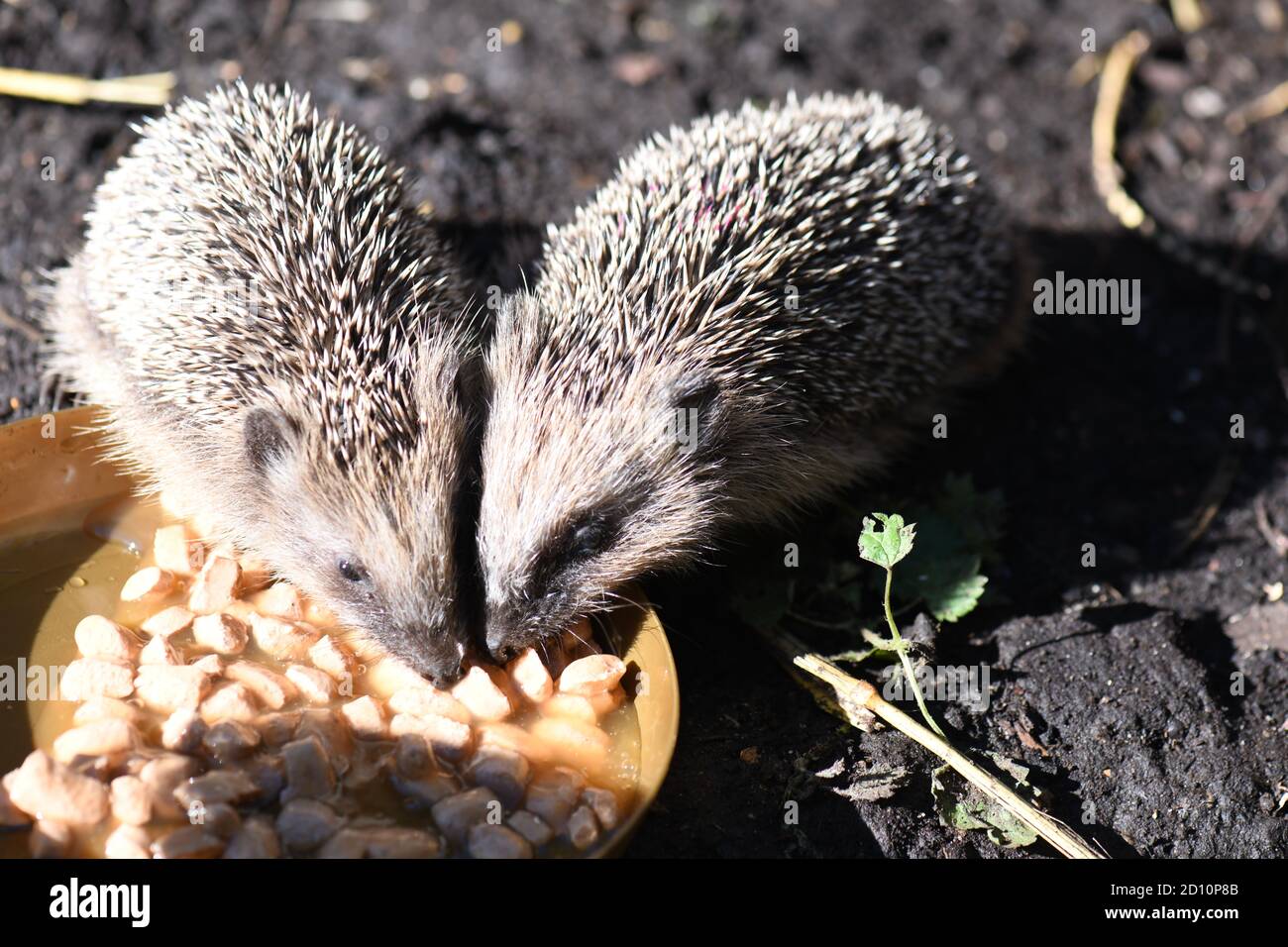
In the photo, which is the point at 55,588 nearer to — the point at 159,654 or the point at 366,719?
the point at 159,654

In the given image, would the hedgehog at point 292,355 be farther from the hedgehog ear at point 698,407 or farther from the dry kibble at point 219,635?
the hedgehog ear at point 698,407

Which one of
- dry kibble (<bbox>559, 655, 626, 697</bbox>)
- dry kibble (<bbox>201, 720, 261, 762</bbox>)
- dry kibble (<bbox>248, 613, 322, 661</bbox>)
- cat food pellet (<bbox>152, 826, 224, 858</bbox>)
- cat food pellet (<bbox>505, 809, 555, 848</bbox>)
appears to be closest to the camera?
cat food pellet (<bbox>152, 826, 224, 858</bbox>)

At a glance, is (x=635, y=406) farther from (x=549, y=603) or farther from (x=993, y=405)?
(x=993, y=405)

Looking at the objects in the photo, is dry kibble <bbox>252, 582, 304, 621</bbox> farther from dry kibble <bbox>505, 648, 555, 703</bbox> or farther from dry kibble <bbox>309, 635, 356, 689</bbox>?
dry kibble <bbox>505, 648, 555, 703</bbox>

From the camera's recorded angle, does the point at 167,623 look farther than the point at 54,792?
Yes

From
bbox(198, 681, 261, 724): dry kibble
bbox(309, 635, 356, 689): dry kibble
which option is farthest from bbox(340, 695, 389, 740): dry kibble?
bbox(198, 681, 261, 724): dry kibble

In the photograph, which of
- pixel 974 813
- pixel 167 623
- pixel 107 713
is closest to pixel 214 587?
pixel 167 623
